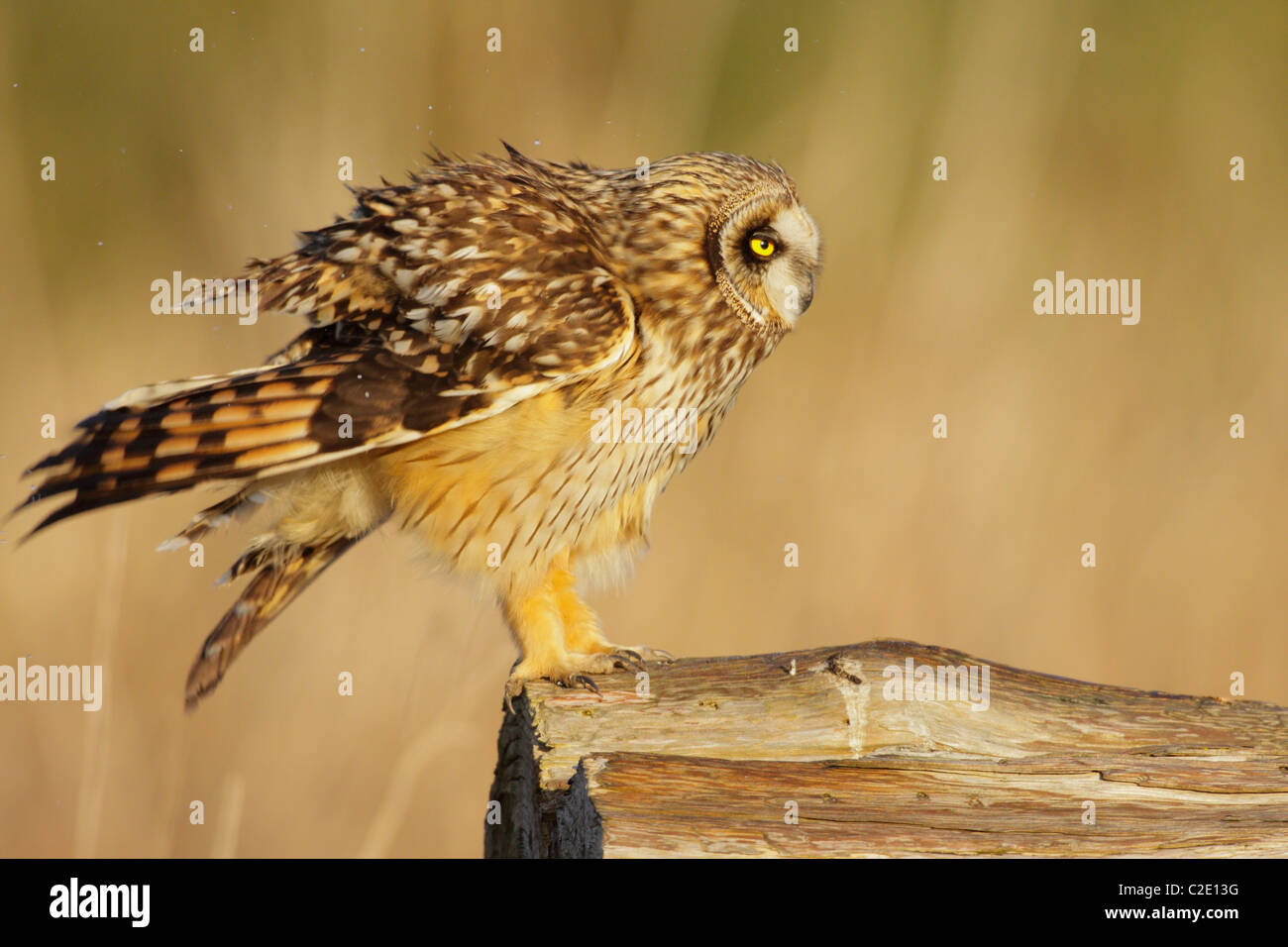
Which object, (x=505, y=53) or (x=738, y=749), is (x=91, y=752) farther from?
(x=505, y=53)

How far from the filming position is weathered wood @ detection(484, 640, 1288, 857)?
173 centimetres

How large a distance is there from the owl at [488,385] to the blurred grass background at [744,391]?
62 cm

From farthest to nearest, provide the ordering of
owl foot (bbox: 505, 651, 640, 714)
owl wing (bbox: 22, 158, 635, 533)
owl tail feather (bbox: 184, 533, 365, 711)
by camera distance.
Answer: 1. owl tail feather (bbox: 184, 533, 365, 711)
2. owl foot (bbox: 505, 651, 640, 714)
3. owl wing (bbox: 22, 158, 635, 533)

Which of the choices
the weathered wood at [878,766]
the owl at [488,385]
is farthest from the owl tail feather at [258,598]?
the weathered wood at [878,766]

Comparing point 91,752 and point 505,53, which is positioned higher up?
point 505,53

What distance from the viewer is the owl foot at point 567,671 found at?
2426 mm

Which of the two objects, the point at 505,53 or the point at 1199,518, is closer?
the point at 505,53

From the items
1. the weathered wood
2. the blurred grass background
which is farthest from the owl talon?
the blurred grass background

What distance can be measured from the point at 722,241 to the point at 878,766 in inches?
46.0

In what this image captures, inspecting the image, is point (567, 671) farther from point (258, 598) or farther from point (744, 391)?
point (744, 391)

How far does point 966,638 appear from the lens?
157 inches

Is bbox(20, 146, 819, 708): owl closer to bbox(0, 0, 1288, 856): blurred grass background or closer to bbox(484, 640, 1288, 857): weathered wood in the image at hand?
bbox(484, 640, 1288, 857): weathered wood
